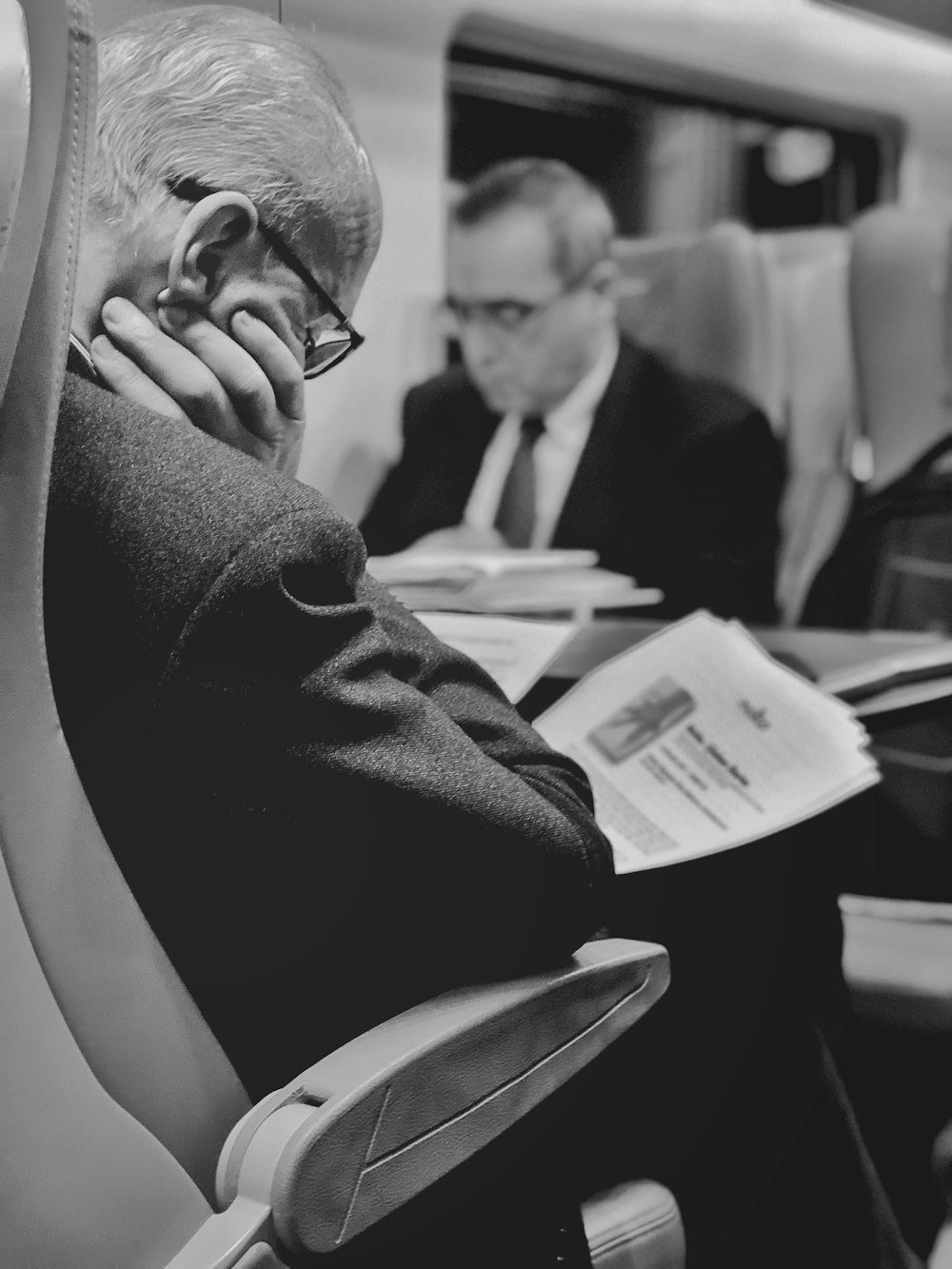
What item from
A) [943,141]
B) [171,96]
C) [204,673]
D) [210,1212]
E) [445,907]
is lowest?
[210,1212]

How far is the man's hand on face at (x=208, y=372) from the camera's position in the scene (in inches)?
26.6

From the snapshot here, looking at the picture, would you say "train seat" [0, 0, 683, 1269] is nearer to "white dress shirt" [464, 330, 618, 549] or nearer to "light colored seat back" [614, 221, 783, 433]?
"white dress shirt" [464, 330, 618, 549]

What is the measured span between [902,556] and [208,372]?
137cm

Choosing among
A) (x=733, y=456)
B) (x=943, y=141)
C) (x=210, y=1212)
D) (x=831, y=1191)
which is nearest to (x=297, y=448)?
(x=210, y=1212)

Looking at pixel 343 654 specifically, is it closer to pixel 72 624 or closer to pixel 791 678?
pixel 72 624

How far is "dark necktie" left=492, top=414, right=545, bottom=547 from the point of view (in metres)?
2.21

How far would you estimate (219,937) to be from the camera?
614mm

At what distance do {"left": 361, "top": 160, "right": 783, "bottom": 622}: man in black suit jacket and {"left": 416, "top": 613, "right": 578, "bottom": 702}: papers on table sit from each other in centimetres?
86

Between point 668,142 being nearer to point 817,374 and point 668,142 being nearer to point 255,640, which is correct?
point 817,374

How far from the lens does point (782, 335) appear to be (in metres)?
2.65

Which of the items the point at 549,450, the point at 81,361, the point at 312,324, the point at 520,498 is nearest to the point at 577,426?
the point at 549,450

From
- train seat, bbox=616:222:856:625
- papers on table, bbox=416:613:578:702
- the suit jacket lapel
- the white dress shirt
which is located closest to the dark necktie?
the white dress shirt

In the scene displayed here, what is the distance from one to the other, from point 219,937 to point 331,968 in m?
0.06

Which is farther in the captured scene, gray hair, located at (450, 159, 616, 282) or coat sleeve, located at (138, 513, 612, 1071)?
gray hair, located at (450, 159, 616, 282)
